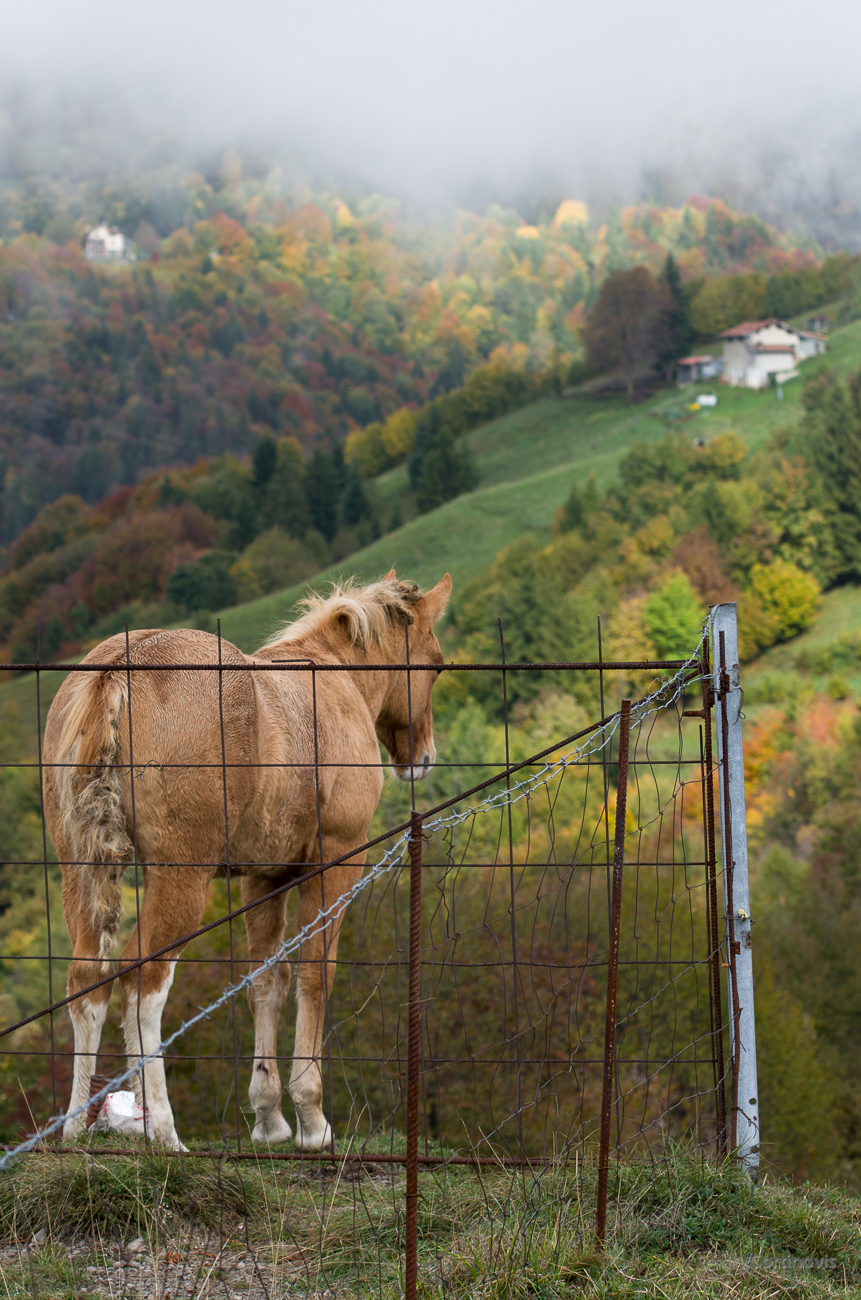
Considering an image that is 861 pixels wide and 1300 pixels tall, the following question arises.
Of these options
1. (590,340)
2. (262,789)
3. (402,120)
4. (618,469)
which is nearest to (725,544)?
(618,469)

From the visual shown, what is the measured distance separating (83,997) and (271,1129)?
4.00ft

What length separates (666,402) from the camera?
9450cm

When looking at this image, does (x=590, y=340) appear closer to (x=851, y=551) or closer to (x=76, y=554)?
(x=851, y=551)

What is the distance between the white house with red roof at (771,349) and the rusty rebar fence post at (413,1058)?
3764 inches

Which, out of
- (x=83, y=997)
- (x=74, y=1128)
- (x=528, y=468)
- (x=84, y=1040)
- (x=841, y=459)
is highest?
(x=528, y=468)

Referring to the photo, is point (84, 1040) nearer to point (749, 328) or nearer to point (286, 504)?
point (286, 504)

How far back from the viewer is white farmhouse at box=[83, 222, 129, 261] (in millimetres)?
128250

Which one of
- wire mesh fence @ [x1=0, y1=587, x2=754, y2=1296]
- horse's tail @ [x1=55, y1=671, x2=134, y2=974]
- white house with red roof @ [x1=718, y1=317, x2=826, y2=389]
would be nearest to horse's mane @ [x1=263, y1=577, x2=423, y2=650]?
wire mesh fence @ [x1=0, y1=587, x2=754, y2=1296]

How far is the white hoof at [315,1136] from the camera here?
4289 millimetres

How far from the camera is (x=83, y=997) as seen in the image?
3.78 metres

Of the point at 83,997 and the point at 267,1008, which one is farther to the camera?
the point at 267,1008

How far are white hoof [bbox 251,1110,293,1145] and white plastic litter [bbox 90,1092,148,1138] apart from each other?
0.55 m

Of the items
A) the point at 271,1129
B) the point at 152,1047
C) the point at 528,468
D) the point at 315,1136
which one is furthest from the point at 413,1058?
the point at 528,468

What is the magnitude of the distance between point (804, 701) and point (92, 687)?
58161mm
